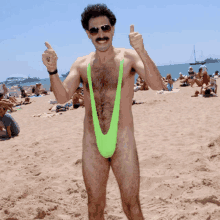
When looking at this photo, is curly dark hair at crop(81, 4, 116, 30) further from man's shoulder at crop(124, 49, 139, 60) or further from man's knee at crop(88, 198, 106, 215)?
man's knee at crop(88, 198, 106, 215)

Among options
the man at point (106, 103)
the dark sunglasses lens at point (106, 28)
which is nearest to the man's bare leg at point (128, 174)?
the man at point (106, 103)

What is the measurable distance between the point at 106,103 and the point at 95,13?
738 mm

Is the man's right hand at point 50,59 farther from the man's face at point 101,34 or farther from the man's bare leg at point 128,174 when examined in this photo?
the man's bare leg at point 128,174

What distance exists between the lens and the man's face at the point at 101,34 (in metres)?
1.82

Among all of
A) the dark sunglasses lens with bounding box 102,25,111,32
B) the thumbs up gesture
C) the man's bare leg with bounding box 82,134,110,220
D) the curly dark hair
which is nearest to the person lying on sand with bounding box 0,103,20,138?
the man's bare leg with bounding box 82,134,110,220

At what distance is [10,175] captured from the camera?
4191mm

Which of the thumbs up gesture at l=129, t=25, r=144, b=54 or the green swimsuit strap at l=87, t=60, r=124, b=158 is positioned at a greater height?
the thumbs up gesture at l=129, t=25, r=144, b=54

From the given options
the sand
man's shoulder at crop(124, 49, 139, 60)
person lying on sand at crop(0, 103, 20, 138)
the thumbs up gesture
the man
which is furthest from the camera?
person lying on sand at crop(0, 103, 20, 138)

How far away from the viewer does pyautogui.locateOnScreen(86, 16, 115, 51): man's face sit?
1824 mm

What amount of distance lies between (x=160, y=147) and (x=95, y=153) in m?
3.41

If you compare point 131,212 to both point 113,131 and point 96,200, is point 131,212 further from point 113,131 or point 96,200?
point 113,131

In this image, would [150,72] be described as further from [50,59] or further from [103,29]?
[50,59]

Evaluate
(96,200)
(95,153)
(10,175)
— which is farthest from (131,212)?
(10,175)

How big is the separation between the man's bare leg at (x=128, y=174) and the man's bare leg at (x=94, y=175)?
109mm
